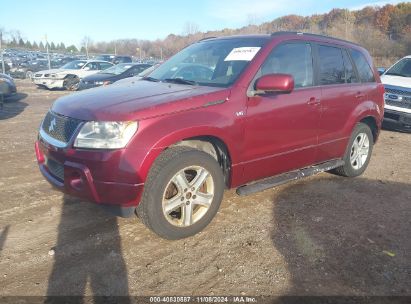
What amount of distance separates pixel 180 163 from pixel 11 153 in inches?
167

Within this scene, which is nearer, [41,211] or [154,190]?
[154,190]

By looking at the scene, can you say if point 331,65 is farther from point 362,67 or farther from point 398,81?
point 398,81

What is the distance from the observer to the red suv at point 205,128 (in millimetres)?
3107

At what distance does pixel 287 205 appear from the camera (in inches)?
172

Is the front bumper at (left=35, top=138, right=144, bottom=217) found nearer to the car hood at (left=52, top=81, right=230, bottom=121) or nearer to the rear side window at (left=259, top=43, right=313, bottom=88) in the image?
the car hood at (left=52, top=81, right=230, bottom=121)

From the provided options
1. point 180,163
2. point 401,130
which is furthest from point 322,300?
point 401,130

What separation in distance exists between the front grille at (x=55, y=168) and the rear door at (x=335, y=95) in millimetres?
2915

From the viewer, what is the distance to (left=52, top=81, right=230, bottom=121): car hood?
3.14 meters

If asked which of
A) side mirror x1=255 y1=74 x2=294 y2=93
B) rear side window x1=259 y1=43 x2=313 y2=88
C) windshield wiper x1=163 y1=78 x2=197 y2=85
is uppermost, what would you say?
rear side window x1=259 y1=43 x2=313 y2=88

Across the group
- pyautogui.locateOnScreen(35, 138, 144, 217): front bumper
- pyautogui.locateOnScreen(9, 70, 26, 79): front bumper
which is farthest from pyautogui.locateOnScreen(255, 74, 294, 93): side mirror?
pyautogui.locateOnScreen(9, 70, 26, 79): front bumper

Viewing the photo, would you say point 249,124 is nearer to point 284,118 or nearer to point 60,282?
point 284,118

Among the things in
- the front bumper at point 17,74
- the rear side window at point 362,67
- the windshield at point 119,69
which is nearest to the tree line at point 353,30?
the front bumper at point 17,74

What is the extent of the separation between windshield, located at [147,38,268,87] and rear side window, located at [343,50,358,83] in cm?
148

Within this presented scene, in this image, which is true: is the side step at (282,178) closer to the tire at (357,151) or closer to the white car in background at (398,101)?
the tire at (357,151)
